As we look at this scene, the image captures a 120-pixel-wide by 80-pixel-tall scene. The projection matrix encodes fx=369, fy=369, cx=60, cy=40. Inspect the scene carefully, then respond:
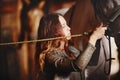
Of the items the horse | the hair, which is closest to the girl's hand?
the horse

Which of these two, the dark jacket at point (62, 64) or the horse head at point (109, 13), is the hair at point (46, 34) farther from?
the horse head at point (109, 13)

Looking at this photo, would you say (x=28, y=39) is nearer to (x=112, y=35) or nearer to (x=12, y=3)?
(x=12, y=3)

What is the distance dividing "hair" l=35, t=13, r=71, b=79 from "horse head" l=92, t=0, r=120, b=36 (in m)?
0.33

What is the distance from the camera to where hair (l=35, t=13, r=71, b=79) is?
2.82 metres

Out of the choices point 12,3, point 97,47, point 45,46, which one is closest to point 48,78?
point 45,46

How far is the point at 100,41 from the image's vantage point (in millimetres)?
2881

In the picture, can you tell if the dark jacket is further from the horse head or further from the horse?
the horse head

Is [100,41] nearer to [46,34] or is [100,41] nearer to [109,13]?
[109,13]

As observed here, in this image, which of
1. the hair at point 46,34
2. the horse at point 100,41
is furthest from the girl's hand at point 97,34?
the hair at point 46,34

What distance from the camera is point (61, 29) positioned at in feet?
9.46

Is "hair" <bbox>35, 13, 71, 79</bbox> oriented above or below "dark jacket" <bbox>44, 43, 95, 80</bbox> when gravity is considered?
above

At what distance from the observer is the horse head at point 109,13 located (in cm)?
293

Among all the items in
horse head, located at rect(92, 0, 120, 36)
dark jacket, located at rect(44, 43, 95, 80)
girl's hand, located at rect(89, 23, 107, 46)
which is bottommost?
dark jacket, located at rect(44, 43, 95, 80)

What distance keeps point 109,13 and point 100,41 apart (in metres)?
0.25
